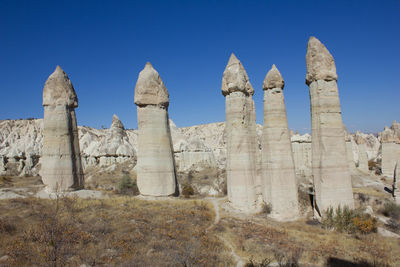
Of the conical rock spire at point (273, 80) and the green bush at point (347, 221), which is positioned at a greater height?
the conical rock spire at point (273, 80)

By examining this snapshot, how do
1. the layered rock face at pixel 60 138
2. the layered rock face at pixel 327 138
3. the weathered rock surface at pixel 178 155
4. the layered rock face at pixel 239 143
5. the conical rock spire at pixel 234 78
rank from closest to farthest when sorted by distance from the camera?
the layered rock face at pixel 327 138 < the layered rock face at pixel 239 143 < the layered rock face at pixel 60 138 < the conical rock spire at pixel 234 78 < the weathered rock surface at pixel 178 155

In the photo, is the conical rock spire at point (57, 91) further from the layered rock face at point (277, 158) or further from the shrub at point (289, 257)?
the shrub at point (289, 257)

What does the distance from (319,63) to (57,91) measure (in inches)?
483

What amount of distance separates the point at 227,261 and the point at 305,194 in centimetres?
922

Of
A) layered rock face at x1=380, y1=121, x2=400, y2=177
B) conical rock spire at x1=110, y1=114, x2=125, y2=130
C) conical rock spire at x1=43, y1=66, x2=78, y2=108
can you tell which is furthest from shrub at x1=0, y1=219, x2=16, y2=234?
conical rock spire at x1=110, y1=114, x2=125, y2=130

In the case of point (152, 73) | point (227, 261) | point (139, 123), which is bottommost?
point (227, 261)

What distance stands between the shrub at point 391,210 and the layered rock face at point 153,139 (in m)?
A: 11.7

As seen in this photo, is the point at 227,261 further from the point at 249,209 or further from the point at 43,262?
the point at 249,209

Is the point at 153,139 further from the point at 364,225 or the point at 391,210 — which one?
the point at 391,210

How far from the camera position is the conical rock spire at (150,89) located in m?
14.1

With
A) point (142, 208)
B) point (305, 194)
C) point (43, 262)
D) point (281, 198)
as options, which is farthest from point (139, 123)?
point (305, 194)

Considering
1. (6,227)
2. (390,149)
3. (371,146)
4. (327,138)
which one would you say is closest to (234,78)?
(327,138)

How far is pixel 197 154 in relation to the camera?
37.7m

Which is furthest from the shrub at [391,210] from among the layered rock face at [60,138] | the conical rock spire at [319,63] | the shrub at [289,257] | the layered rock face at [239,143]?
the layered rock face at [60,138]
